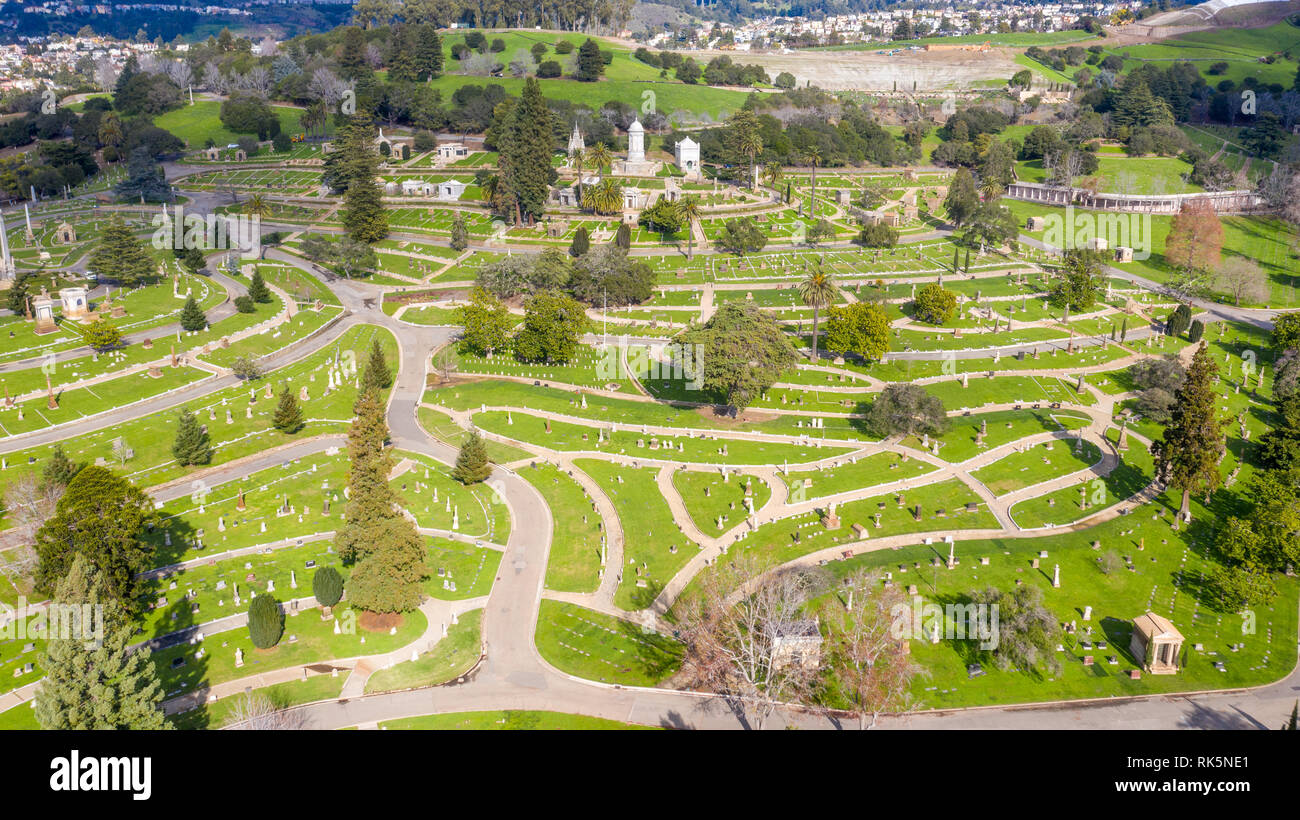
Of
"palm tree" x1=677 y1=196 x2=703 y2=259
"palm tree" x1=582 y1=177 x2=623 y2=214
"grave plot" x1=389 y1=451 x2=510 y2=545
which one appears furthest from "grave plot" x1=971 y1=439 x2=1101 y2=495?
"palm tree" x1=582 y1=177 x2=623 y2=214

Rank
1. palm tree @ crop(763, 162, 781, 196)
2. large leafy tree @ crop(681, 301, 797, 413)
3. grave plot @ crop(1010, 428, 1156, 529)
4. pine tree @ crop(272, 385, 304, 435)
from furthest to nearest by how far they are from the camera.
Result: palm tree @ crop(763, 162, 781, 196)
large leafy tree @ crop(681, 301, 797, 413)
pine tree @ crop(272, 385, 304, 435)
grave plot @ crop(1010, 428, 1156, 529)

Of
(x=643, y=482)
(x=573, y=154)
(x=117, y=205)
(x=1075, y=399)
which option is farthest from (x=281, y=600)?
(x=117, y=205)

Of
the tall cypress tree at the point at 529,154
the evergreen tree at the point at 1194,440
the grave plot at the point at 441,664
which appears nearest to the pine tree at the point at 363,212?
the tall cypress tree at the point at 529,154

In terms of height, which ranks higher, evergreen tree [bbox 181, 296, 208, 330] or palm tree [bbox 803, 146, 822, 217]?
palm tree [bbox 803, 146, 822, 217]

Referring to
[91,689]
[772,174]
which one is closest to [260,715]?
[91,689]

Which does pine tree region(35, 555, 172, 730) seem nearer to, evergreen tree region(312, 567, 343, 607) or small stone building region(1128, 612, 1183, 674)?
evergreen tree region(312, 567, 343, 607)
